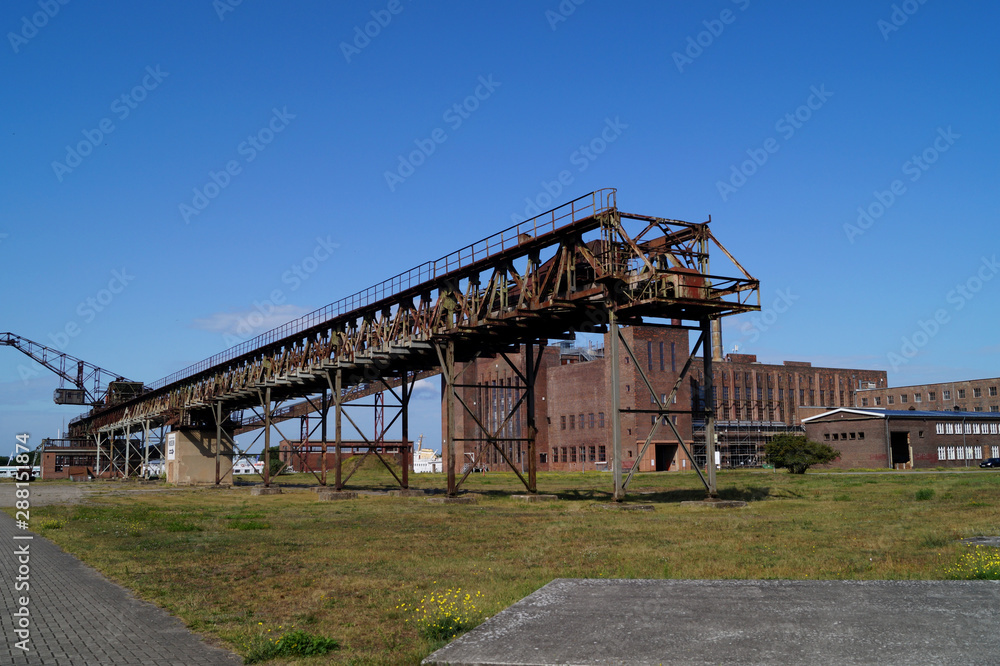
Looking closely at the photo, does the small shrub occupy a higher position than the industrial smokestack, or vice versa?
the industrial smokestack

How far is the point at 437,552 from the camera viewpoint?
15.1 m

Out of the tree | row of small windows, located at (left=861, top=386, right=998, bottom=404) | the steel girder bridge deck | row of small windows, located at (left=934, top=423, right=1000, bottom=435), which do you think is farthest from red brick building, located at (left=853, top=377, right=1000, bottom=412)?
the steel girder bridge deck

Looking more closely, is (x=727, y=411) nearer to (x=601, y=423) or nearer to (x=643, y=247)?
(x=601, y=423)

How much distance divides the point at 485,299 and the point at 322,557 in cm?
1759

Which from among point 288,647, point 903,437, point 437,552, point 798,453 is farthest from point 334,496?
point 903,437

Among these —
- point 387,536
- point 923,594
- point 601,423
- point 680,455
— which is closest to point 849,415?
point 680,455

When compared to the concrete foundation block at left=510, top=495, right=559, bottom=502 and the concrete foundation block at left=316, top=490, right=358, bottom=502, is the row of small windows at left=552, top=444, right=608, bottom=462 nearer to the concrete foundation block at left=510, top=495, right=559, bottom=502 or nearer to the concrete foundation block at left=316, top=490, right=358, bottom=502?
the concrete foundation block at left=316, top=490, right=358, bottom=502

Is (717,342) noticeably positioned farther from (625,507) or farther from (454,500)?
(625,507)

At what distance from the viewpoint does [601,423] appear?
79.6 metres

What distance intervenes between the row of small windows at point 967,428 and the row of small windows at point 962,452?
136 centimetres

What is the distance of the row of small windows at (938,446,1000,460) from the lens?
71.6m

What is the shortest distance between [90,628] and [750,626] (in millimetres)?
7262

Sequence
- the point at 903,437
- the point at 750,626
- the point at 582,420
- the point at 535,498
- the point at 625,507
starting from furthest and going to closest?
the point at 582,420, the point at 903,437, the point at 535,498, the point at 625,507, the point at 750,626

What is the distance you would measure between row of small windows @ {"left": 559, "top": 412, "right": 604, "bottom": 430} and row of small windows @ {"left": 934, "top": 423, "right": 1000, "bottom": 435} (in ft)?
100
